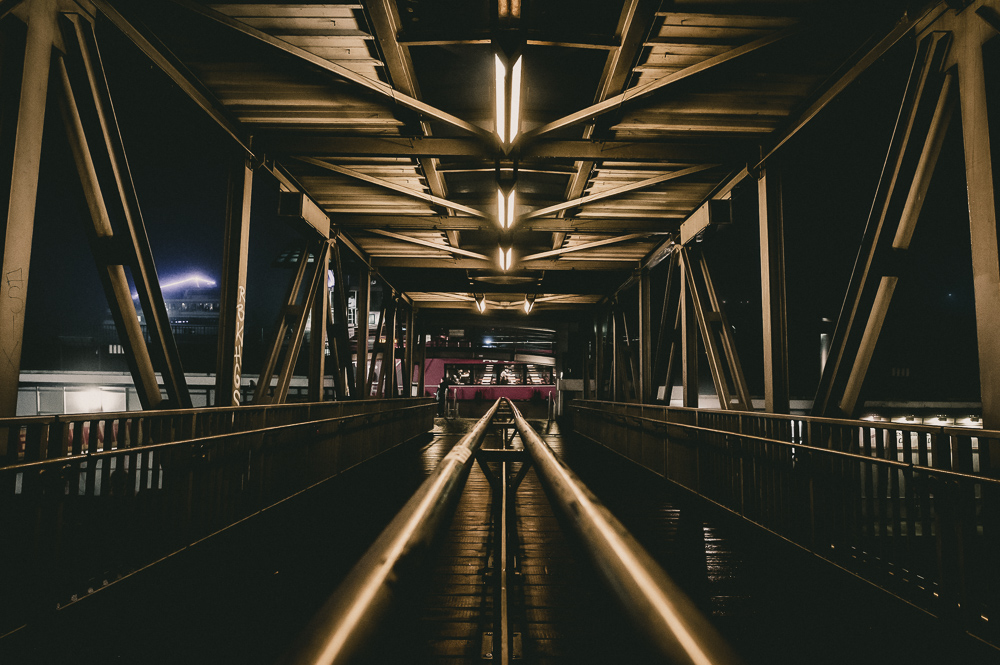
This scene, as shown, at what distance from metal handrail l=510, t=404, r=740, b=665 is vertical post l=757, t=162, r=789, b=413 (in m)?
5.53

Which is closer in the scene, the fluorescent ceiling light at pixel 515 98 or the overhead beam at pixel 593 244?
the fluorescent ceiling light at pixel 515 98

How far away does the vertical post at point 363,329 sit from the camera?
10867mm

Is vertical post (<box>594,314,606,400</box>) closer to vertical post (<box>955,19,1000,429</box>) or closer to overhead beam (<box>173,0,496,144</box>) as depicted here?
overhead beam (<box>173,0,496,144</box>)

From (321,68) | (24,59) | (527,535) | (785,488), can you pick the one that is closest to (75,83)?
(24,59)

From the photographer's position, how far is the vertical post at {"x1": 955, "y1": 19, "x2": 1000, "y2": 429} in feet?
10.2

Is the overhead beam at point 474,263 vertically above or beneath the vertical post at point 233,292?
above

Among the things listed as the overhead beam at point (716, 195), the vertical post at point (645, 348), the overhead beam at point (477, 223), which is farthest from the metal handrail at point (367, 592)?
the vertical post at point (645, 348)

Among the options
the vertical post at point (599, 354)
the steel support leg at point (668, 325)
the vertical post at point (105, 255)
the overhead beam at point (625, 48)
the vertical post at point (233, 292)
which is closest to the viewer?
the vertical post at point (105, 255)

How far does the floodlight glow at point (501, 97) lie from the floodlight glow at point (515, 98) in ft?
0.22

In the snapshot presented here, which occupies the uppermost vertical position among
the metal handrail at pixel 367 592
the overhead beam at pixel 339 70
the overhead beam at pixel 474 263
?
the overhead beam at pixel 339 70

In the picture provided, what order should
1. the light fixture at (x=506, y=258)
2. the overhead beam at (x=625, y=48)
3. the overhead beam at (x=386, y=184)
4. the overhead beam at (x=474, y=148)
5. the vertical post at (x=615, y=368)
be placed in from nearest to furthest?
the overhead beam at (x=625, y=48) < the overhead beam at (x=474, y=148) < the overhead beam at (x=386, y=184) < the light fixture at (x=506, y=258) < the vertical post at (x=615, y=368)

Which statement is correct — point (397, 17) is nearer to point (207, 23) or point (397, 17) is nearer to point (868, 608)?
point (207, 23)

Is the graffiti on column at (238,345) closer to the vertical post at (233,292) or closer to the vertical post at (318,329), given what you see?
the vertical post at (233,292)

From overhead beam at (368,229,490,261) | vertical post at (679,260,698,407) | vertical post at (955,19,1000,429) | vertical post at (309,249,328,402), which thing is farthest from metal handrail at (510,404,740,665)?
overhead beam at (368,229,490,261)
